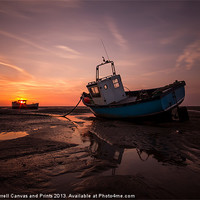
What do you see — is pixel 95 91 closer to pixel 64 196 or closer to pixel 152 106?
pixel 152 106

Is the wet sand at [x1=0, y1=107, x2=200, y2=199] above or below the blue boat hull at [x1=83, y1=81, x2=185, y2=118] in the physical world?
below

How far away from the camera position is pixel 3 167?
3.01 m

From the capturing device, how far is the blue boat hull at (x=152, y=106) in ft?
30.5

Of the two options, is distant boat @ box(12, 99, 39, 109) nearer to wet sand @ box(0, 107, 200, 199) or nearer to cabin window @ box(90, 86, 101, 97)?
cabin window @ box(90, 86, 101, 97)

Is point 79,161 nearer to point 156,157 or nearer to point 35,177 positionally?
point 35,177

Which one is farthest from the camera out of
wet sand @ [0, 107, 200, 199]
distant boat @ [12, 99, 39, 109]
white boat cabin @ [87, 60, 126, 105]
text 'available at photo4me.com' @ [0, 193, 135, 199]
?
distant boat @ [12, 99, 39, 109]

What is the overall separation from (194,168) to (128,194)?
6.43ft

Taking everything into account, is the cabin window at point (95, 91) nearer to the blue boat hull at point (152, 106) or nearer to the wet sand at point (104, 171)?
the blue boat hull at point (152, 106)

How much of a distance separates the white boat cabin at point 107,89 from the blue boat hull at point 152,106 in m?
1.77

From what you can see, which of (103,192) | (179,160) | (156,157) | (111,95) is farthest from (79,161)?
(111,95)

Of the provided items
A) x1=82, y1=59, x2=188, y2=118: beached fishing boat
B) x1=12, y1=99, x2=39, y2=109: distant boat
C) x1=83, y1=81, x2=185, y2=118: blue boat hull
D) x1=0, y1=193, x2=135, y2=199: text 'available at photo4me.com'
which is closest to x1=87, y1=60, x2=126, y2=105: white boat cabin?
x1=82, y1=59, x2=188, y2=118: beached fishing boat

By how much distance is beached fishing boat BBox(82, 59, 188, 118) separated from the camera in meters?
9.43

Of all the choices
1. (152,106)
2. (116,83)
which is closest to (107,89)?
(116,83)

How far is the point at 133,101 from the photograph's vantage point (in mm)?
10422
